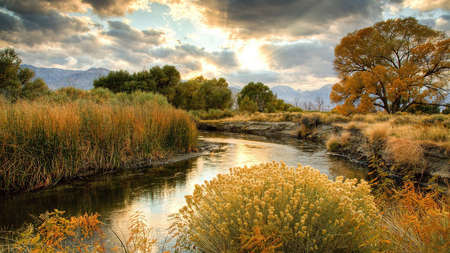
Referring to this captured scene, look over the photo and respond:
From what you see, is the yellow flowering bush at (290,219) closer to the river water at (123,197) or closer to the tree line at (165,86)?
the river water at (123,197)

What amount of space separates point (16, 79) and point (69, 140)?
10.5 m

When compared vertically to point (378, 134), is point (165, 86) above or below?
above

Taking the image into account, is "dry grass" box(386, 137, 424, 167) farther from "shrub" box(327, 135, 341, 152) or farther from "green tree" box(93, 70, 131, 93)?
"green tree" box(93, 70, 131, 93)

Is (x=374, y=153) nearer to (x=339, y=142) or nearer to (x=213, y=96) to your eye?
(x=339, y=142)

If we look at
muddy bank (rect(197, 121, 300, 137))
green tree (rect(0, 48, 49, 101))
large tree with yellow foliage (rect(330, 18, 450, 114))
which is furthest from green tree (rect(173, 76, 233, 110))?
green tree (rect(0, 48, 49, 101))

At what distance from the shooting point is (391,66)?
2058 cm

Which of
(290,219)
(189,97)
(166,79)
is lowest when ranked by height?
(290,219)

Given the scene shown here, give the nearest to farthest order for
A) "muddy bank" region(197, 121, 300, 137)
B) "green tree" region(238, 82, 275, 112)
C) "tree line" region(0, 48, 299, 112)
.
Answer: "tree line" region(0, 48, 299, 112), "muddy bank" region(197, 121, 300, 137), "green tree" region(238, 82, 275, 112)

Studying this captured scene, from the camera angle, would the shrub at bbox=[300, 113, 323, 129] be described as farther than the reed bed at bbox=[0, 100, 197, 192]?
Yes

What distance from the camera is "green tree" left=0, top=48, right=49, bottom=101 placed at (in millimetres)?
11695

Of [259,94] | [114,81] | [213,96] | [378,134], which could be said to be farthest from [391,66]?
[114,81]

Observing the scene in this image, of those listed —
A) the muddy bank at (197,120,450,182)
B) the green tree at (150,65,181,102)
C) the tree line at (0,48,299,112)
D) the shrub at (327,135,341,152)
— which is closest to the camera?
the muddy bank at (197,120,450,182)

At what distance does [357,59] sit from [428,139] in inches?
683

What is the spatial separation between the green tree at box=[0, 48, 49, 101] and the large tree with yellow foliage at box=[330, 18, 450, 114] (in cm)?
2417
